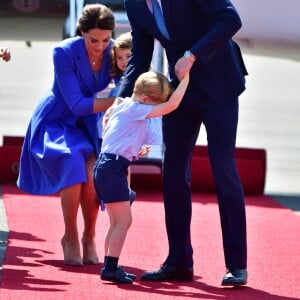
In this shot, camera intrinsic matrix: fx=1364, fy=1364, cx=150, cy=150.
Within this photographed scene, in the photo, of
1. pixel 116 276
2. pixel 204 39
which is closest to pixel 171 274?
pixel 116 276

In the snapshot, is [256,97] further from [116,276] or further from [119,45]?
[116,276]

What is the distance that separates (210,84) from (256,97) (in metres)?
16.1

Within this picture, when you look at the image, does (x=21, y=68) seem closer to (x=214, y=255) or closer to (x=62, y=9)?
(x=62, y=9)

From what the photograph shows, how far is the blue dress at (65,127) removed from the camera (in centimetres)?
706

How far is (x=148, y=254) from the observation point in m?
7.58

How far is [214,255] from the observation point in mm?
7613

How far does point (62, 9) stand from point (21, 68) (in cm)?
1422

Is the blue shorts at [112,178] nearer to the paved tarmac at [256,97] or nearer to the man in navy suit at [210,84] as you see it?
the man in navy suit at [210,84]

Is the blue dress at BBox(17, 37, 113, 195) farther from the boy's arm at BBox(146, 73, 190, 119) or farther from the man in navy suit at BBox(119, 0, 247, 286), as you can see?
the boy's arm at BBox(146, 73, 190, 119)

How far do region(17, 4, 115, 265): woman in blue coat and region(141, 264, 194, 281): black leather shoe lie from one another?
0.56 m

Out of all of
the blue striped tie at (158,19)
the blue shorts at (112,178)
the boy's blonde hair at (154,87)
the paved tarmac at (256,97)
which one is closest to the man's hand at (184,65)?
the boy's blonde hair at (154,87)

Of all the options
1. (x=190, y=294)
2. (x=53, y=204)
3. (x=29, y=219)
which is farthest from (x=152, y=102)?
(x=53, y=204)

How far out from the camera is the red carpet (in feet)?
20.8

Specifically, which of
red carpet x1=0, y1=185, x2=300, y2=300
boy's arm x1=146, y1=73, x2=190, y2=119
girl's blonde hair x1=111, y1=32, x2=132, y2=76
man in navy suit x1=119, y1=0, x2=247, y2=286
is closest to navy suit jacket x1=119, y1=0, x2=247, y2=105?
man in navy suit x1=119, y1=0, x2=247, y2=286
